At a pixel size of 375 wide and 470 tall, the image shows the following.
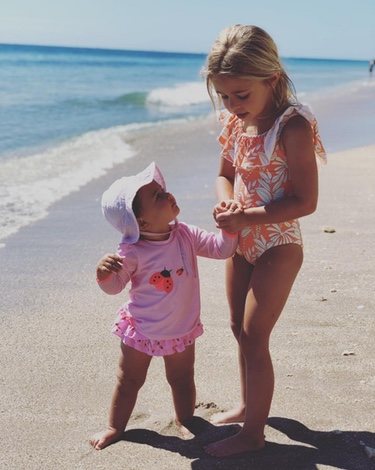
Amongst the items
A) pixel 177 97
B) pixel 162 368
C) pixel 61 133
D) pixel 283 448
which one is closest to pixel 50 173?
pixel 61 133

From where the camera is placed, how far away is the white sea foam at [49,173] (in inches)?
292

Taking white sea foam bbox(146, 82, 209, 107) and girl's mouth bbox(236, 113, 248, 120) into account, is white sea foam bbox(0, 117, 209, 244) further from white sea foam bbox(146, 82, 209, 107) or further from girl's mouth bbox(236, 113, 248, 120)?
white sea foam bbox(146, 82, 209, 107)

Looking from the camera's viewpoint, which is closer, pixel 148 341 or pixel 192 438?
pixel 148 341

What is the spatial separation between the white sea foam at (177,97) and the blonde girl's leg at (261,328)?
69.2ft

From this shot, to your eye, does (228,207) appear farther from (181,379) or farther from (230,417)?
(230,417)

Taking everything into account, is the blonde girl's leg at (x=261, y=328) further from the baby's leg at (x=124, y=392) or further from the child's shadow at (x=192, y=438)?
the baby's leg at (x=124, y=392)

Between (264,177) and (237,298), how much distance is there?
59 cm

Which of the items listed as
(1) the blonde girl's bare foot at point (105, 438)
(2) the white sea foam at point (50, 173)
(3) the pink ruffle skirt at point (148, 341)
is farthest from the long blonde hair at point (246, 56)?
(2) the white sea foam at point (50, 173)

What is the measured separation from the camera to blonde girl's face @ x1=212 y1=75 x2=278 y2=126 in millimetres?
2898

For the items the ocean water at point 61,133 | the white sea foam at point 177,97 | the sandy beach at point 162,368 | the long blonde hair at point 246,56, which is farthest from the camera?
the white sea foam at point 177,97

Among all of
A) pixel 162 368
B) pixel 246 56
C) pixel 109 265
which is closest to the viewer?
pixel 246 56

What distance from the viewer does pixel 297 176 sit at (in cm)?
288

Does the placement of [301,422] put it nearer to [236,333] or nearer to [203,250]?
[236,333]

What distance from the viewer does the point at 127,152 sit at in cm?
1198
